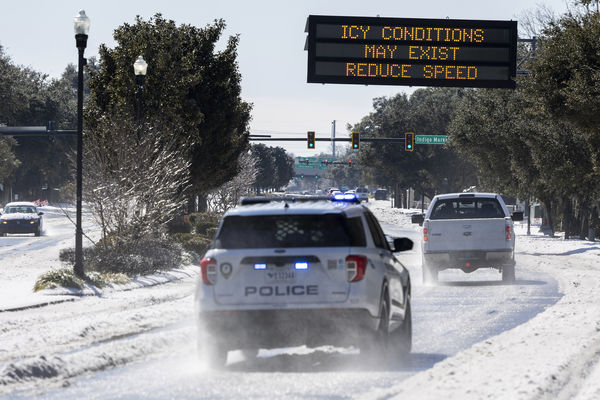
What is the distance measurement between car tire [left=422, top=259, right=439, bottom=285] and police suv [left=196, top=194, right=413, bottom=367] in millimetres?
12657

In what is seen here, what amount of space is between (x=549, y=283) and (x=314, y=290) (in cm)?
1394

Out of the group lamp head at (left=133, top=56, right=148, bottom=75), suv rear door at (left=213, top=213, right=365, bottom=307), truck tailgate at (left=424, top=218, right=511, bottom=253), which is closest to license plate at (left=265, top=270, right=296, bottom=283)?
suv rear door at (left=213, top=213, right=365, bottom=307)

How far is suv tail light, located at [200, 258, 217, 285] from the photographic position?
9.91 meters

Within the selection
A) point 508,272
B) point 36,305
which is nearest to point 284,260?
point 36,305

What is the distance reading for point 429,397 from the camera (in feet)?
26.8

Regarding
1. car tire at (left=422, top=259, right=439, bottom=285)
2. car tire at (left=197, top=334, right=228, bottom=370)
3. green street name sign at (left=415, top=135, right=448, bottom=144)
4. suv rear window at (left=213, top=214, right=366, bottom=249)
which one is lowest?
car tire at (left=422, top=259, right=439, bottom=285)

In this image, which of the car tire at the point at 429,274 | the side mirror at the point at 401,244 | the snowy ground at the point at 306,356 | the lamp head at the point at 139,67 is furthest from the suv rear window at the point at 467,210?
the side mirror at the point at 401,244

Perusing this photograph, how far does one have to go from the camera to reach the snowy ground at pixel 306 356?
8766 mm

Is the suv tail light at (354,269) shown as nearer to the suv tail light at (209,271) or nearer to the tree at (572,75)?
the suv tail light at (209,271)

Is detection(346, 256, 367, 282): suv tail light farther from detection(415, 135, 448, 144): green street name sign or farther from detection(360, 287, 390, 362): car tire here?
detection(415, 135, 448, 144): green street name sign

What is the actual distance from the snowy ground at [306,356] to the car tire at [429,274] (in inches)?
113

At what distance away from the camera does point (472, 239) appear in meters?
22.1

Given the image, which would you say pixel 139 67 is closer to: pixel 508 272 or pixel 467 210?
pixel 467 210

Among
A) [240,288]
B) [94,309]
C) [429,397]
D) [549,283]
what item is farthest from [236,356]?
[549,283]
